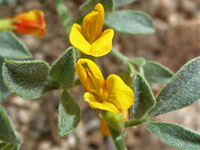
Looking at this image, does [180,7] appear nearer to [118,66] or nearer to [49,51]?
[118,66]

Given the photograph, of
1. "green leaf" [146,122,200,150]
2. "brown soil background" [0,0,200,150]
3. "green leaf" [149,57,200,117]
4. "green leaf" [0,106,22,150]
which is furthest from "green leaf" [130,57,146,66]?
"brown soil background" [0,0,200,150]

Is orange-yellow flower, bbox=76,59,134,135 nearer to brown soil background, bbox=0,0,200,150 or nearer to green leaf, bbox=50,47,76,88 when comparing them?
green leaf, bbox=50,47,76,88

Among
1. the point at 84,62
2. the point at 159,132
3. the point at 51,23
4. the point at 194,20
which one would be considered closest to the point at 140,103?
the point at 159,132

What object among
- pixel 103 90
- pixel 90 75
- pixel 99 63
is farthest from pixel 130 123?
pixel 99 63

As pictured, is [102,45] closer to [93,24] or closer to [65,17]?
[93,24]

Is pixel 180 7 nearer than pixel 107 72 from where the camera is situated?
No
